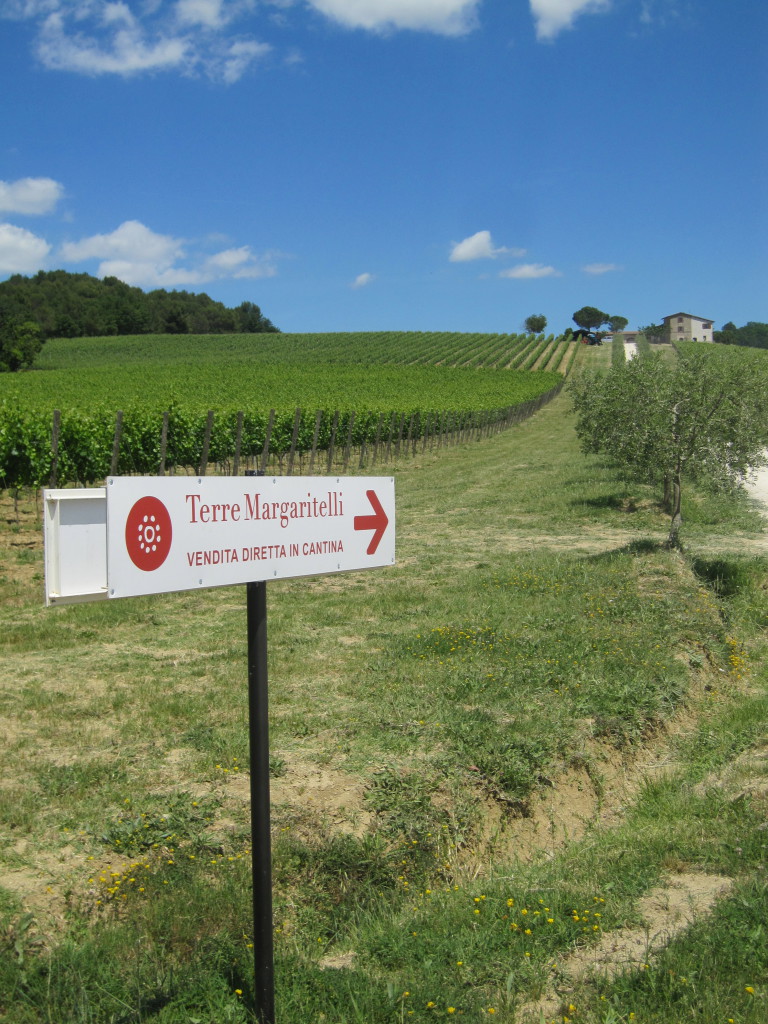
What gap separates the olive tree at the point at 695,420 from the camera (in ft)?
42.8

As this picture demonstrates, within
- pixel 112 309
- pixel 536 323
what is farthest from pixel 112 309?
pixel 536 323

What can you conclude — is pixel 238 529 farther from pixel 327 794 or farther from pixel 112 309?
pixel 112 309

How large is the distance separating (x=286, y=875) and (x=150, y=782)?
55.4 inches

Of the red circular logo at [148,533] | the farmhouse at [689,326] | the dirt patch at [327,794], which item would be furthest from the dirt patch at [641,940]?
the farmhouse at [689,326]

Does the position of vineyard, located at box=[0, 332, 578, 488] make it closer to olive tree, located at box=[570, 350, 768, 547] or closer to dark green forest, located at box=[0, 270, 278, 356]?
olive tree, located at box=[570, 350, 768, 547]

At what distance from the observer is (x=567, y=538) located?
53.2ft

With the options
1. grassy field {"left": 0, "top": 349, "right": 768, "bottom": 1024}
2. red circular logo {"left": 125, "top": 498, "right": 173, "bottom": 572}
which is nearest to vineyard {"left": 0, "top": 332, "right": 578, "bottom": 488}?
grassy field {"left": 0, "top": 349, "right": 768, "bottom": 1024}

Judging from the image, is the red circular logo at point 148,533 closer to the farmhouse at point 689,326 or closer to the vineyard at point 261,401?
the vineyard at point 261,401

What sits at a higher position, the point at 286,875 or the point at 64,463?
the point at 64,463

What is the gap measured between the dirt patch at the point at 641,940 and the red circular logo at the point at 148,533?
2302 millimetres

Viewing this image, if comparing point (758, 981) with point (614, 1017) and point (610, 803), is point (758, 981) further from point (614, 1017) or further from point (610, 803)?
point (610, 803)

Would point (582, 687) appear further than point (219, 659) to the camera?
No

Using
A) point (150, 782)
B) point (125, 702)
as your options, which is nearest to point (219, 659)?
point (125, 702)

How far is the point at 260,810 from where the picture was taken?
324 cm
